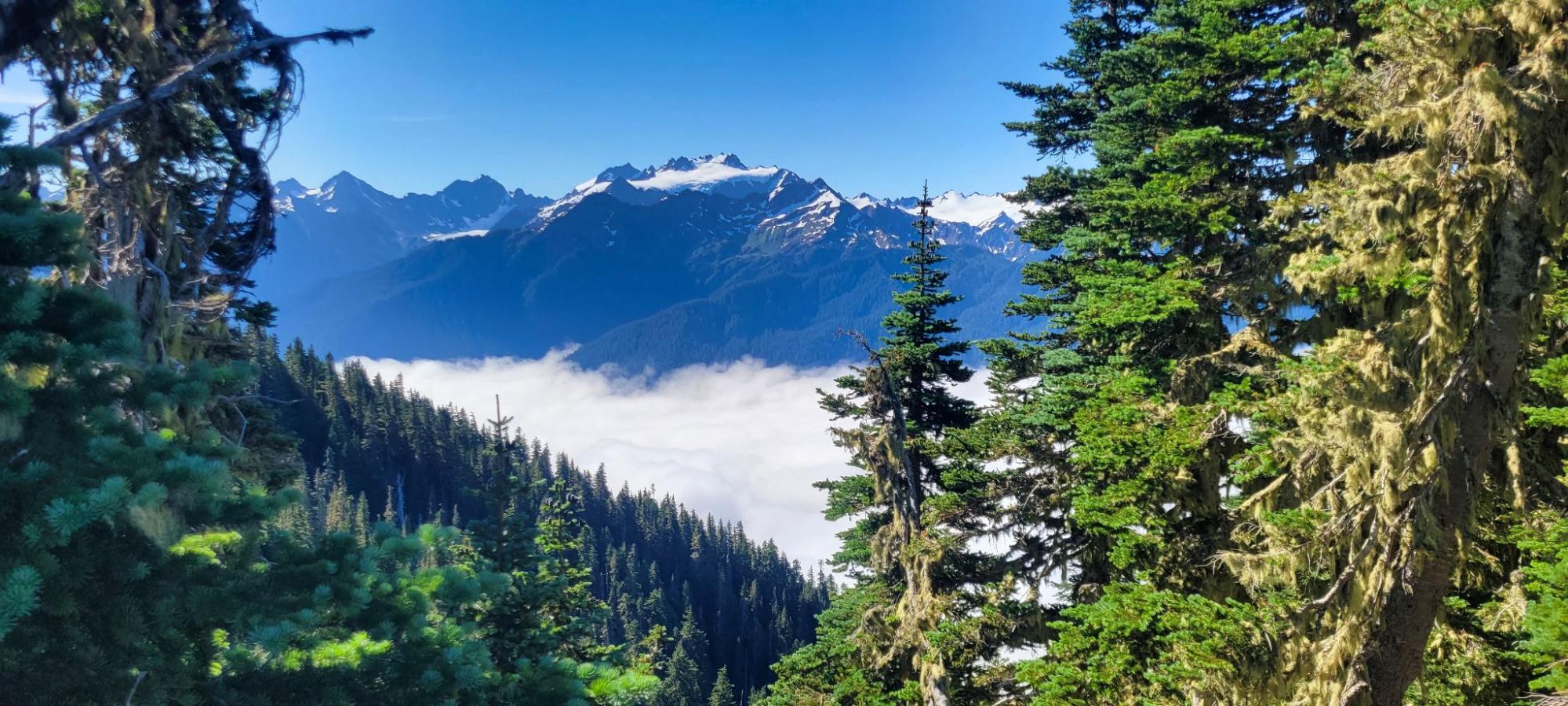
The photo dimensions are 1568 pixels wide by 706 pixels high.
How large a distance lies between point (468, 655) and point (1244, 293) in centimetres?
1038

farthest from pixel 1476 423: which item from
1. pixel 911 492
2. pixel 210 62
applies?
pixel 210 62

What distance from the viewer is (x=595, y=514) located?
495 feet

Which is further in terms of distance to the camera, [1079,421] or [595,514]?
[595,514]

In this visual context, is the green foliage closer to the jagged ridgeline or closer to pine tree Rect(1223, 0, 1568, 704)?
pine tree Rect(1223, 0, 1568, 704)

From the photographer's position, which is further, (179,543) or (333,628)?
(333,628)

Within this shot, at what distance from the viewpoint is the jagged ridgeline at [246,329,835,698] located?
394 ft

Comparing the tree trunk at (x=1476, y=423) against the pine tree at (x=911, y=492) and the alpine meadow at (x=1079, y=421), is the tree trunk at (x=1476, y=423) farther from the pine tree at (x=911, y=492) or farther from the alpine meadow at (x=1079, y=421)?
the pine tree at (x=911, y=492)

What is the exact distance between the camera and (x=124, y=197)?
10.2 meters

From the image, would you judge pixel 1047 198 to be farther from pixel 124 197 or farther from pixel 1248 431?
pixel 124 197

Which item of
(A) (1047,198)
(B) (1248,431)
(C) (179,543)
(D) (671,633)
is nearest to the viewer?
(C) (179,543)

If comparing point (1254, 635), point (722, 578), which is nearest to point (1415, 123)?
point (1254, 635)

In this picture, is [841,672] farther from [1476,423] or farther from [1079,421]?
[1476,423]

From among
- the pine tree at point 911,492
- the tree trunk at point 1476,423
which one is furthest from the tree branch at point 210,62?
the tree trunk at point 1476,423

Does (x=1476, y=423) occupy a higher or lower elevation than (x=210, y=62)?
lower
